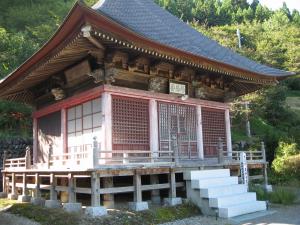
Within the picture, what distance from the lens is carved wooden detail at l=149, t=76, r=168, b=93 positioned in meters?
12.9

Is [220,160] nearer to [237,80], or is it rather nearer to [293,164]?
[237,80]

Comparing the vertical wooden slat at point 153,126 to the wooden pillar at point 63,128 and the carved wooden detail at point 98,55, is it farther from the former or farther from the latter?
the wooden pillar at point 63,128

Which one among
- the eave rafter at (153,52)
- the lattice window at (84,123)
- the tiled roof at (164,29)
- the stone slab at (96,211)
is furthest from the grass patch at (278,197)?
the stone slab at (96,211)

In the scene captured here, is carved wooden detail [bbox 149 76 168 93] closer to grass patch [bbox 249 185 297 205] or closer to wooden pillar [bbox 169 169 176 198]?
wooden pillar [bbox 169 169 176 198]

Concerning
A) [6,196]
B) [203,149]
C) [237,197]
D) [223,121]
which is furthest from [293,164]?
[6,196]

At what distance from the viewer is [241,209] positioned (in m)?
10.7

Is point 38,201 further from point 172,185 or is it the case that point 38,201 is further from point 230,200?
point 230,200

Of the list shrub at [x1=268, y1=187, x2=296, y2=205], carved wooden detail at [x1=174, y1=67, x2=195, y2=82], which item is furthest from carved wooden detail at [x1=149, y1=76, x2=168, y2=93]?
shrub at [x1=268, y1=187, x2=296, y2=205]

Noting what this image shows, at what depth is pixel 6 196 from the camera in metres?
14.6

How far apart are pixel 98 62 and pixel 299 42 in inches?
1739

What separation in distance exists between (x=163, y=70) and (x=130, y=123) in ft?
8.04

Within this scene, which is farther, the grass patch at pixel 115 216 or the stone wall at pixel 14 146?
the stone wall at pixel 14 146

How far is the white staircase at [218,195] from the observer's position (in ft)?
34.3

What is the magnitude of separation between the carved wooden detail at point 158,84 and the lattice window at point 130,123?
2.12 feet
